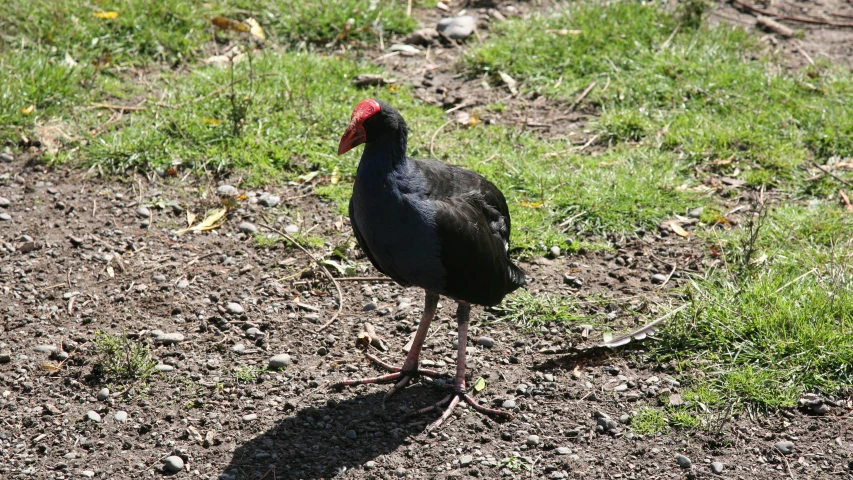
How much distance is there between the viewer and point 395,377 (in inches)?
187

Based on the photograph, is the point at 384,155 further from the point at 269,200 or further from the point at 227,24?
the point at 227,24

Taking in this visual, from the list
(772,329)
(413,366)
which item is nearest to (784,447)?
(772,329)

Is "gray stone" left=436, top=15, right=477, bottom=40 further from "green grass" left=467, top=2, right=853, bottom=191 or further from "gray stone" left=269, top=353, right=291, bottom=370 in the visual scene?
"gray stone" left=269, top=353, right=291, bottom=370

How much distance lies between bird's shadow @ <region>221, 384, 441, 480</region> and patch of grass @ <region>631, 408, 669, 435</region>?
104 cm

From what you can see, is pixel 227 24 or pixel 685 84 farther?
pixel 227 24

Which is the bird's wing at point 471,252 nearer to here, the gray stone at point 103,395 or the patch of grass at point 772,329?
the patch of grass at point 772,329

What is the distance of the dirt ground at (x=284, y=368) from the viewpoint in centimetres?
416

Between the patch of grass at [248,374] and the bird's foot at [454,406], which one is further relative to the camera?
the patch of grass at [248,374]

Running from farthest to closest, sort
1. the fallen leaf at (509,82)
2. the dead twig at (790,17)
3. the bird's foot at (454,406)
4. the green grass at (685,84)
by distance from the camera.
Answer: the dead twig at (790,17) → the fallen leaf at (509,82) → the green grass at (685,84) → the bird's foot at (454,406)

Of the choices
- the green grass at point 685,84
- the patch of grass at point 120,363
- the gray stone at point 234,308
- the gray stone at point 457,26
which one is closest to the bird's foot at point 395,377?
the gray stone at point 234,308

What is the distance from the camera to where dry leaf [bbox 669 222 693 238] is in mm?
5887

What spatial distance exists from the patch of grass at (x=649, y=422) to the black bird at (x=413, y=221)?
0.73 m

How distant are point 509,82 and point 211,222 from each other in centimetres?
297

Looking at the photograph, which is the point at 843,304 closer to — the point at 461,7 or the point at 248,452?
the point at 248,452
